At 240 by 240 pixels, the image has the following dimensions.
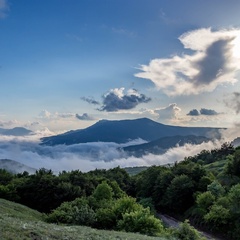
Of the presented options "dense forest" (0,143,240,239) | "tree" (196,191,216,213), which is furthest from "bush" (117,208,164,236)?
"tree" (196,191,216,213)

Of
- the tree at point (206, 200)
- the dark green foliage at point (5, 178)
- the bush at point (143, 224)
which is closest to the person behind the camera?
the bush at point (143, 224)

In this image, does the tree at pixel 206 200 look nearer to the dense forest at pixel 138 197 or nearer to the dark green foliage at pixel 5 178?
the dense forest at pixel 138 197

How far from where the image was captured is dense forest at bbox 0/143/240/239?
53.7 meters

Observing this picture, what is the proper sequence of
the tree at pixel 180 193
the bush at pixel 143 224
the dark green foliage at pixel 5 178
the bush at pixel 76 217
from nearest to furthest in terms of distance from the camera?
the bush at pixel 143 224, the bush at pixel 76 217, the tree at pixel 180 193, the dark green foliage at pixel 5 178

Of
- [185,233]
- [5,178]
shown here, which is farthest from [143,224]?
[5,178]

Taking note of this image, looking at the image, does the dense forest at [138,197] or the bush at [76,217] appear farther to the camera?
the dense forest at [138,197]

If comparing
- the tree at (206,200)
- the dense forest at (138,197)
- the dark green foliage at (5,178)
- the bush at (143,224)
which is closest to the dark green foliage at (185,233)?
the dense forest at (138,197)

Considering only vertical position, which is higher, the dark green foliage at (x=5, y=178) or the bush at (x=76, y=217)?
the dark green foliage at (x=5, y=178)

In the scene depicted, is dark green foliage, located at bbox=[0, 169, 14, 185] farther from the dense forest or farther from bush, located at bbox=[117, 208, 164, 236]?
bush, located at bbox=[117, 208, 164, 236]

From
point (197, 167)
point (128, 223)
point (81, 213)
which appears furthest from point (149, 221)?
point (197, 167)

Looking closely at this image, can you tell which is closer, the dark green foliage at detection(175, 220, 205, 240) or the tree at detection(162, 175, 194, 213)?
the dark green foliage at detection(175, 220, 205, 240)

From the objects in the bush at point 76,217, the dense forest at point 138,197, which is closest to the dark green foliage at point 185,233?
the dense forest at point 138,197

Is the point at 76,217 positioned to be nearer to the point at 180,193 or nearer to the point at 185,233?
the point at 185,233

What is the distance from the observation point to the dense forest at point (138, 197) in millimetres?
53688
